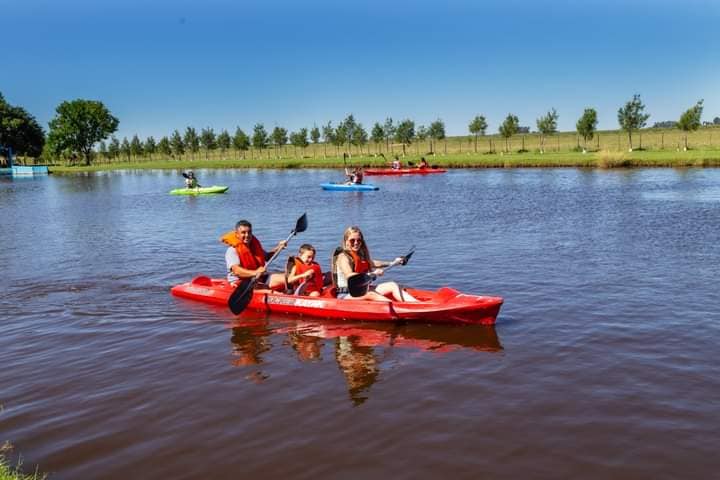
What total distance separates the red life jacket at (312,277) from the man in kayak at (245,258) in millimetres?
530

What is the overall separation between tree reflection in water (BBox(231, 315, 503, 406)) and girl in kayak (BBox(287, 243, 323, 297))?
758mm

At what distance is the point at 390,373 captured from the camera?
775 cm

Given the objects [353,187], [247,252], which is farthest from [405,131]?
[247,252]

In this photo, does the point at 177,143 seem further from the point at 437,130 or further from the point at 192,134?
the point at 437,130

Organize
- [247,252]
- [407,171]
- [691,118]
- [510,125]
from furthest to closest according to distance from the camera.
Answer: [510,125] → [691,118] → [407,171] → [247,252]

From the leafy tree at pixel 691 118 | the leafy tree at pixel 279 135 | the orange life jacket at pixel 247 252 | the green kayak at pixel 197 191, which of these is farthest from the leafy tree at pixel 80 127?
the orange life jacket at pixel 247 252

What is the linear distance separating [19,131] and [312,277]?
9893 cm

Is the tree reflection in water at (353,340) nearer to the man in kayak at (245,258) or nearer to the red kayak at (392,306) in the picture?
the red kayak at (392,306)

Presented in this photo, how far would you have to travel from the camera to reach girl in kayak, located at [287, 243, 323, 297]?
1055 centimetres

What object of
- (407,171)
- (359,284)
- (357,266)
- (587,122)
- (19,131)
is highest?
(19,131)

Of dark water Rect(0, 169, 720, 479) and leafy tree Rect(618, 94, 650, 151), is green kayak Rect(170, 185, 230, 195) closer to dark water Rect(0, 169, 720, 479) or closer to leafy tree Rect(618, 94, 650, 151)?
dark water Rect(0, 169, 720, 479)

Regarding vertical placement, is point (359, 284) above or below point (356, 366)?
above

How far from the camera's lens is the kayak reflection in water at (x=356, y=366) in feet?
23.6

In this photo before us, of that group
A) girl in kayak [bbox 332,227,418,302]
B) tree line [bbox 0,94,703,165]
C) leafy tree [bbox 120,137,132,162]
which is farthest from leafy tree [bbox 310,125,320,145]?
girl in kayak [bbox 332,227,418,302]
